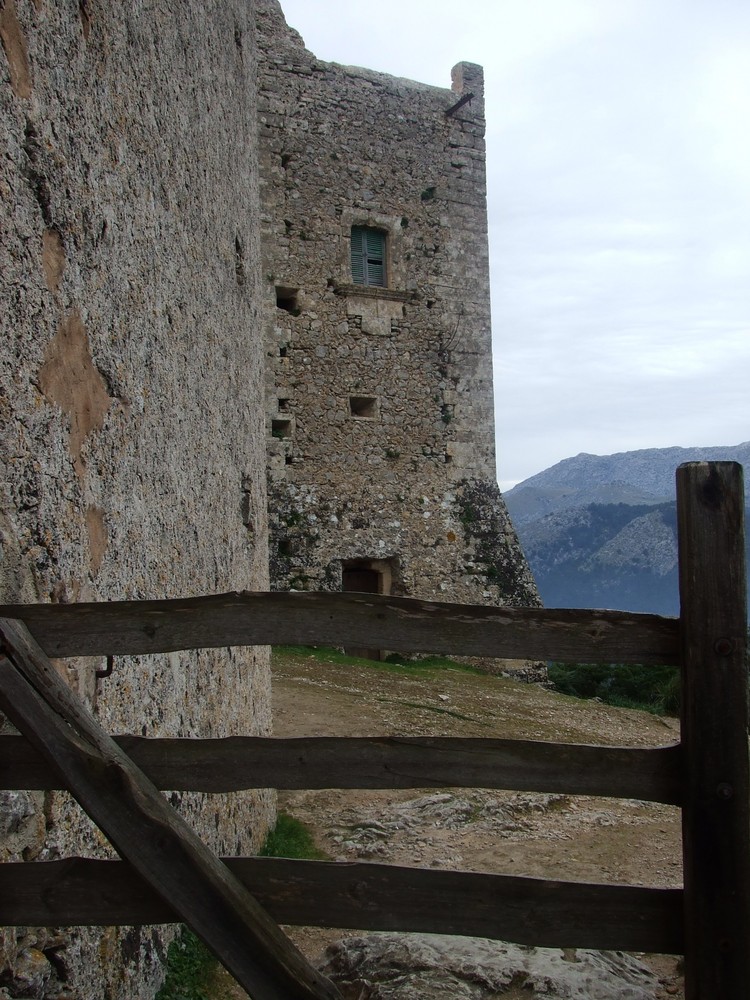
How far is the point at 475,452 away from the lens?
14.3m

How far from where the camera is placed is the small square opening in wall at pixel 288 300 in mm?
13234

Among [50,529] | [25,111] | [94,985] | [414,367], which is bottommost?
[94,985]

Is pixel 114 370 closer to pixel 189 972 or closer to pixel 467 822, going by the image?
pixel 189 972

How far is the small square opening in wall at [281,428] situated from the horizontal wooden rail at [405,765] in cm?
1125

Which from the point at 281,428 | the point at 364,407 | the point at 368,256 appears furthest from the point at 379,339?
the point at 281,428

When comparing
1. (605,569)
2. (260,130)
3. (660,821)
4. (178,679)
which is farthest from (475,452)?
(605,569)

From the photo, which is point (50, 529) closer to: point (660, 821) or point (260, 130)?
point (660, 821)

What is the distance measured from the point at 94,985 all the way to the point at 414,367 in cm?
1231

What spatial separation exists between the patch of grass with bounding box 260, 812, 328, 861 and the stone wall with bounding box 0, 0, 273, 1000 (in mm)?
634

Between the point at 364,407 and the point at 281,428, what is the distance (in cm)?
143

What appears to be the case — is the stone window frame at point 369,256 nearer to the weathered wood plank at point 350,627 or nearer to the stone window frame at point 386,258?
the stone window frame at point 386,258

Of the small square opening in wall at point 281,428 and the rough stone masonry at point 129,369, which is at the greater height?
the small square opening in wall at point 281,428

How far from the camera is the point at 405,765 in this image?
1.87m

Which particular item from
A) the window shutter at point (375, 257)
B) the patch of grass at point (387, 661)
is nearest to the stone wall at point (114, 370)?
the patch of grass at point (387, 661)
